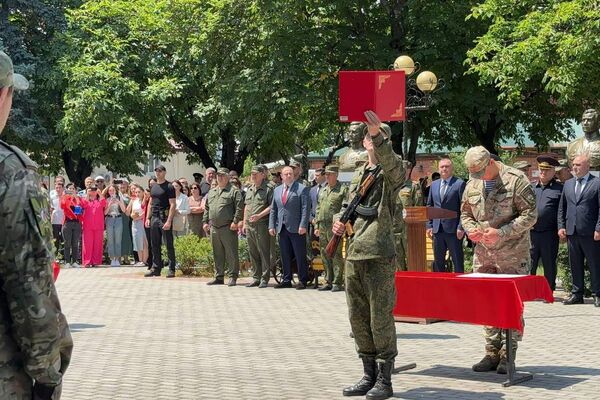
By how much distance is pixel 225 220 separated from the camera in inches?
754

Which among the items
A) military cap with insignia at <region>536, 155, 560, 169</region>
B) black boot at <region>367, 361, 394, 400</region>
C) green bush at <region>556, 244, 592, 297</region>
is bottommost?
black boot at <region>367, 361, 394, 400</region>

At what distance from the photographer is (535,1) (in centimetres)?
2498

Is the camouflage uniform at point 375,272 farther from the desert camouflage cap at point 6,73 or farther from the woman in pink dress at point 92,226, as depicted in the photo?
the woman in pink dress at point 92,226

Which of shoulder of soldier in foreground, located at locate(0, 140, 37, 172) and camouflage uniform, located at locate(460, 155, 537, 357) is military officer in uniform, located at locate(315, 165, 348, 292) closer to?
camouflage uniform, located at locate(460, 155, 537, 357)

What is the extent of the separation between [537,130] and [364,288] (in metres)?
26.7

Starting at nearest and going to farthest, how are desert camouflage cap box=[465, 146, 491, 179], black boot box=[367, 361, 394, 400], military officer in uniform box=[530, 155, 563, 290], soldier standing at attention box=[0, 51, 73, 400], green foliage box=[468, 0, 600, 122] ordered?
soldier standing at attention box=[0, 51, 73, 400], black boot box=[367, 361, 394, 400], desert camouflage cap box=[465, 146, 491, 179], military officer in uniform box=[530, 155, 563, 290], green foliage box=[468, 0, 600, 122]

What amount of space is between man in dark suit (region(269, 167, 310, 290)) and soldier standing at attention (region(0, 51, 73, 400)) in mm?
14655

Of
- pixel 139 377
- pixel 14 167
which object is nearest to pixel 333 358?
pixel 139 377

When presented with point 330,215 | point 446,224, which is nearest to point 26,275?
point 446,224

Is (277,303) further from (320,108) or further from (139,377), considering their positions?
(320,108)

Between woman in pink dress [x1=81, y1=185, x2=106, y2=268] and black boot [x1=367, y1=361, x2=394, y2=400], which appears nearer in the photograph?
black boot [x1=367, y1=361, x2=394, y2=400]

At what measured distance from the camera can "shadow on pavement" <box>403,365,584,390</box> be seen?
28.7ft

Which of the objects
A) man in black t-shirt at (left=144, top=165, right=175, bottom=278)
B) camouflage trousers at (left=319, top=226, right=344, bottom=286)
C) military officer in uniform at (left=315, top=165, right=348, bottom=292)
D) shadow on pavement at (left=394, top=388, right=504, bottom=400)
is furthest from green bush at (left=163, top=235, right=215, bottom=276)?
shadow on pavement at (left=394, top=388, right=504, bottom=400)

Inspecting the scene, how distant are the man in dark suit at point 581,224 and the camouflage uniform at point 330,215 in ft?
11.9
